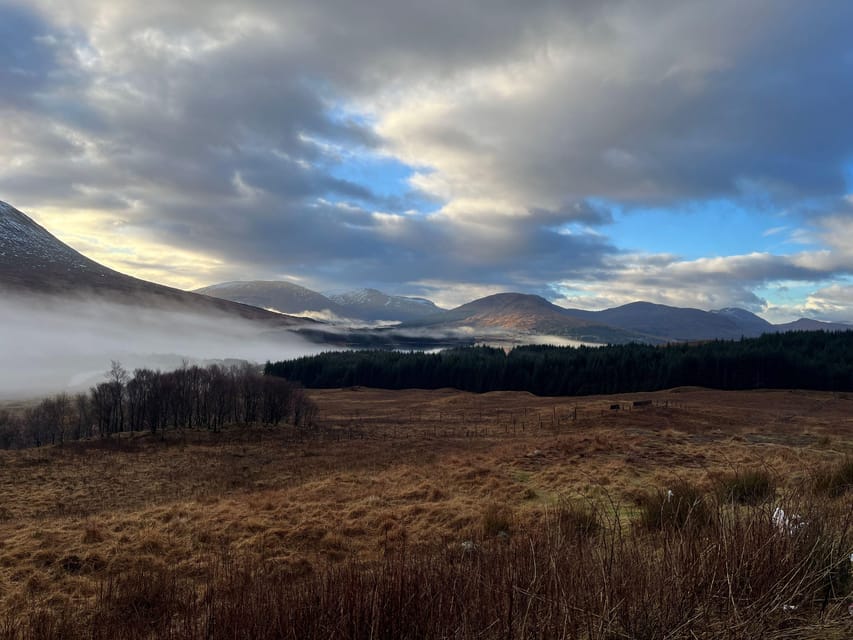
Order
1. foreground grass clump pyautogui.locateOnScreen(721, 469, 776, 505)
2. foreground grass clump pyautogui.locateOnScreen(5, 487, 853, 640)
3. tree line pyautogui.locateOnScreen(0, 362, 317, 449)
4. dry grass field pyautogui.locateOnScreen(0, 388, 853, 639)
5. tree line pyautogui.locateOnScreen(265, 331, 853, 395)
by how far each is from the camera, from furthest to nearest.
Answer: tree line pyautogui.locateOnScreen(265, 331, 853, 395) < tree line pyautogui.locateOnScreen(0, 362, 317, 449) < dry grass field pyautogui.locateOnScreen(0, 388, 853, 639) < foreground grass clump pyautogui.locateOnScreen(721, 469, 776, 505) < foreground grass clump pyautogui.locateOnScreen(5, 487, 853, 640)

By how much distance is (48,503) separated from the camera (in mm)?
24328

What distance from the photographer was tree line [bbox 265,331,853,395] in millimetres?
93125

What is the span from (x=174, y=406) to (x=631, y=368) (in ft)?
292

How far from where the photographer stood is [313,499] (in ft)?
54.1

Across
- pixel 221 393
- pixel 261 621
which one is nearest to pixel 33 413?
pixel 221 393

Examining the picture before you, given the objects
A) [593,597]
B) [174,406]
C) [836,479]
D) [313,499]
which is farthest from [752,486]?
[174,406]

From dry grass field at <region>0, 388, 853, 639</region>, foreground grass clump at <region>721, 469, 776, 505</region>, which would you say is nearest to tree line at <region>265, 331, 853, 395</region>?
dry grass field at <region>0, 388, 853, 639</region>

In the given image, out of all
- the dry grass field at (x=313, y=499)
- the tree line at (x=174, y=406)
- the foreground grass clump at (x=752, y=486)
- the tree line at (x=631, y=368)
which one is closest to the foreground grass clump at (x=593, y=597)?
the dry grass field at (x=313, y=499)

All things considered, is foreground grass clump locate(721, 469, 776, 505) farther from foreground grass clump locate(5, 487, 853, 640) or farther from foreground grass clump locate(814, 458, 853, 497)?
foreground grass clump locate(5, 487, 853, 640)

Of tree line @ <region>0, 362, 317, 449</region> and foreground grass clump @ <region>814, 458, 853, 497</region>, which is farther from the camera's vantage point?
tree line @ <region>0, 362, 317, 449</region>

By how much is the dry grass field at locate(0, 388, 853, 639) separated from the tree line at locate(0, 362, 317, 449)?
63.4 ft

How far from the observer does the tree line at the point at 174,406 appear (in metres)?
64.6

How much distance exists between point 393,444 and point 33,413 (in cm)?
6777

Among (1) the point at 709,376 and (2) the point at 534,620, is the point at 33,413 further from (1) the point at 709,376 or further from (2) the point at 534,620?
(1) the point at 709,376
